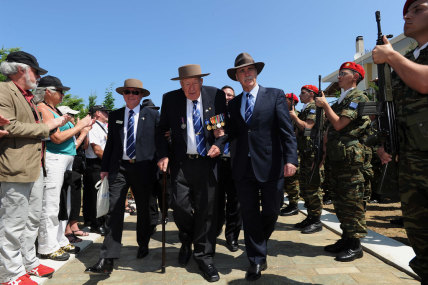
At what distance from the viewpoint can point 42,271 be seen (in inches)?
137

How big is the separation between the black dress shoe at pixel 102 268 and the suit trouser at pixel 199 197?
990mm

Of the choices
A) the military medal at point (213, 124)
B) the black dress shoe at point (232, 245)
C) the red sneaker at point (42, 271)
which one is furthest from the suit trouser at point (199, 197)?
the red sneaker at point (42, 271)

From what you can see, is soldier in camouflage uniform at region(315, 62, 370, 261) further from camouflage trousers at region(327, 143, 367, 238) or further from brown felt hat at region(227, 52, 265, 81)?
brown felt hat at region(227, 52, 265, 81)

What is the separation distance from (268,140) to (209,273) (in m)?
1.70

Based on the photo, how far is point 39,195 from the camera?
341cm

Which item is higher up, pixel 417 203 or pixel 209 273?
pixel 417 203

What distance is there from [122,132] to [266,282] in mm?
2690

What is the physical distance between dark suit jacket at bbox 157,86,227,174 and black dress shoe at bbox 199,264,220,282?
1.33 m

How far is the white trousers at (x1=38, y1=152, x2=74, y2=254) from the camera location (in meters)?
3.99

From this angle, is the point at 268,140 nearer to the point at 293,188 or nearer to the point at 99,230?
the point at 293,188

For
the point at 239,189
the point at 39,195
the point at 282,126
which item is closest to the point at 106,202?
the point at 39,195

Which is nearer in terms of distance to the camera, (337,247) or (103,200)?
(103,200)

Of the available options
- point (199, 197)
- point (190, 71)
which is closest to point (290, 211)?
point (199, 197)

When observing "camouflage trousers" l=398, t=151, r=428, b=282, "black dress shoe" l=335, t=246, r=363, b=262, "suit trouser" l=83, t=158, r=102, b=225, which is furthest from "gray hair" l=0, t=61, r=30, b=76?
"black dress shoe" l=335, t=246, r=363, b=262
